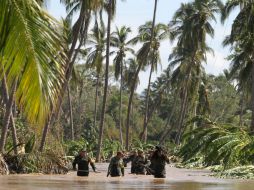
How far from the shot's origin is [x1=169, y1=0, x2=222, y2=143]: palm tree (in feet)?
189

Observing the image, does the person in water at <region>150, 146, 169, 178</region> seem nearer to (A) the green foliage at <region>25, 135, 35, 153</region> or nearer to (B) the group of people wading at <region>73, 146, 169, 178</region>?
(B) the group of people wading at <region>73, 146, 169, 178</region>

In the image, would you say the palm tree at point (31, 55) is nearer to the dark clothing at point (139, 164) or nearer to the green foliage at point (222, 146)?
the dark clothing at point (139, 164)

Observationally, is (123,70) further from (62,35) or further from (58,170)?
(62,35)

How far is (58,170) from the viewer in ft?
87.0

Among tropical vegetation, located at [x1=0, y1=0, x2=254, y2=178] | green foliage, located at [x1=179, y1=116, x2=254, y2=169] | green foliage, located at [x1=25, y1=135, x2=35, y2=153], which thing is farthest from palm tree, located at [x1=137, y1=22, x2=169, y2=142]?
green foliage, located at [x1=25, y1=135, x2=35, y2=153]

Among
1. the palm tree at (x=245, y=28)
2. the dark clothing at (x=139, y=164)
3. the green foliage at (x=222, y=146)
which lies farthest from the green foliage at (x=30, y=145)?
the palm tree at (x=245, y=28)

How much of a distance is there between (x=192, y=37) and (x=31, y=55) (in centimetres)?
5138

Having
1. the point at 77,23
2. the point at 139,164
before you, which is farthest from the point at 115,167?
the point at 77,23

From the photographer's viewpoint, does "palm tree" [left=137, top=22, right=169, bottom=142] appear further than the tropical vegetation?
Yes

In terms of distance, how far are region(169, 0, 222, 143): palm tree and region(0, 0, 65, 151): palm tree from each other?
4997 centimetres

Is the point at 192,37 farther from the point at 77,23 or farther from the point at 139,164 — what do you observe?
the point at 139,164

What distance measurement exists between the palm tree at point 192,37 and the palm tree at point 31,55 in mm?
49972

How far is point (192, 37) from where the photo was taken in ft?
189

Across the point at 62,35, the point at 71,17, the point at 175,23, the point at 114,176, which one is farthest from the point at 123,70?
the point at 62,35
